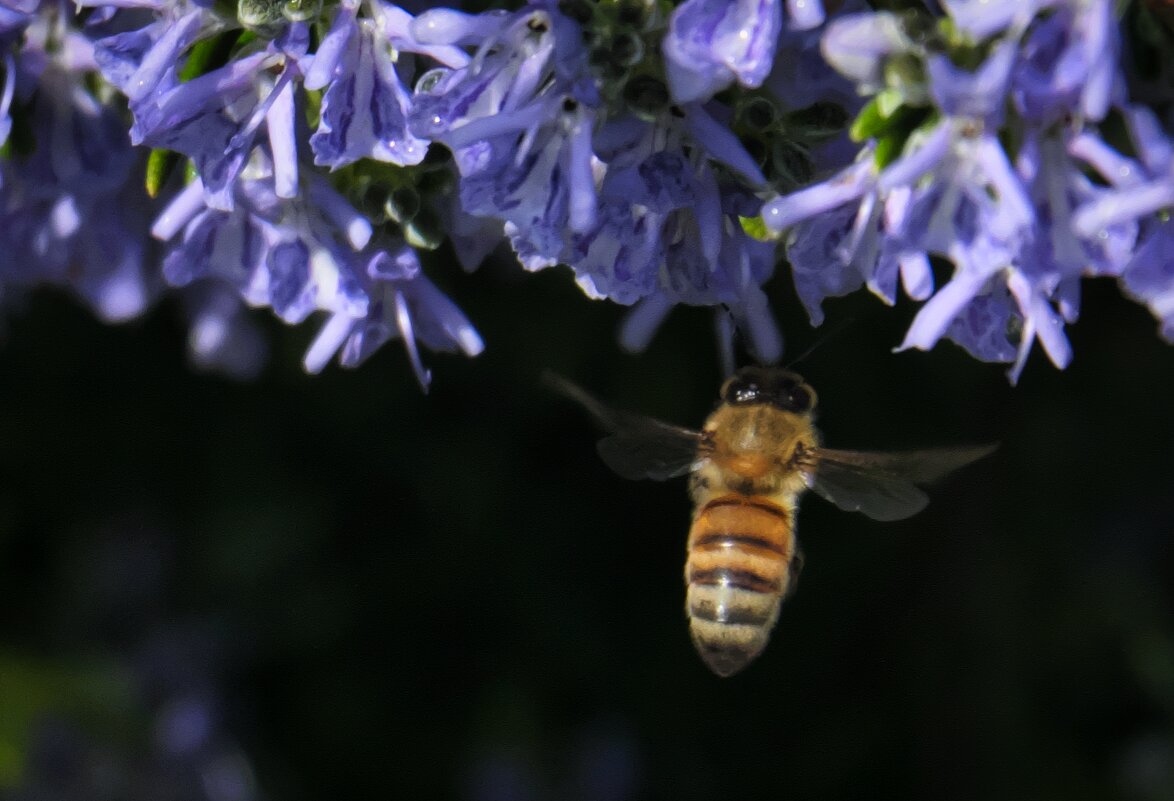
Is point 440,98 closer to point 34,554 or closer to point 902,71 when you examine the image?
point 902,71

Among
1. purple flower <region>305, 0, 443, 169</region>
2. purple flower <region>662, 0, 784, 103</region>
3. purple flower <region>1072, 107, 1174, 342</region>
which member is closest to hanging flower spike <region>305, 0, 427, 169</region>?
purple flower <region>305, 0, 443, 169</region>

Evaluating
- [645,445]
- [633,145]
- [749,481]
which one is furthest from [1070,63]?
[645,445]

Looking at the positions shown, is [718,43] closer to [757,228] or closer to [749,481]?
[757,228]

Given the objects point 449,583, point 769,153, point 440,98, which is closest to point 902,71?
point 769,153

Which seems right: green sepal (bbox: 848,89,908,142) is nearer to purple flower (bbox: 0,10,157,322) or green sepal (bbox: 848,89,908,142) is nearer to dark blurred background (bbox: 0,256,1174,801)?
purple flower (bbox: 0,10,157,322)

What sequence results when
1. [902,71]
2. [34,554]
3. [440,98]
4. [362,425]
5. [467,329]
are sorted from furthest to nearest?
1. [34,554]
2. [362,425]
3. [467,329]
4. [440,98]
5. [902,71]

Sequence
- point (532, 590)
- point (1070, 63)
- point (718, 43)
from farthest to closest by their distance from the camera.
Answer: point (532, 590) → point (718, 43) → point (1070, 63)
